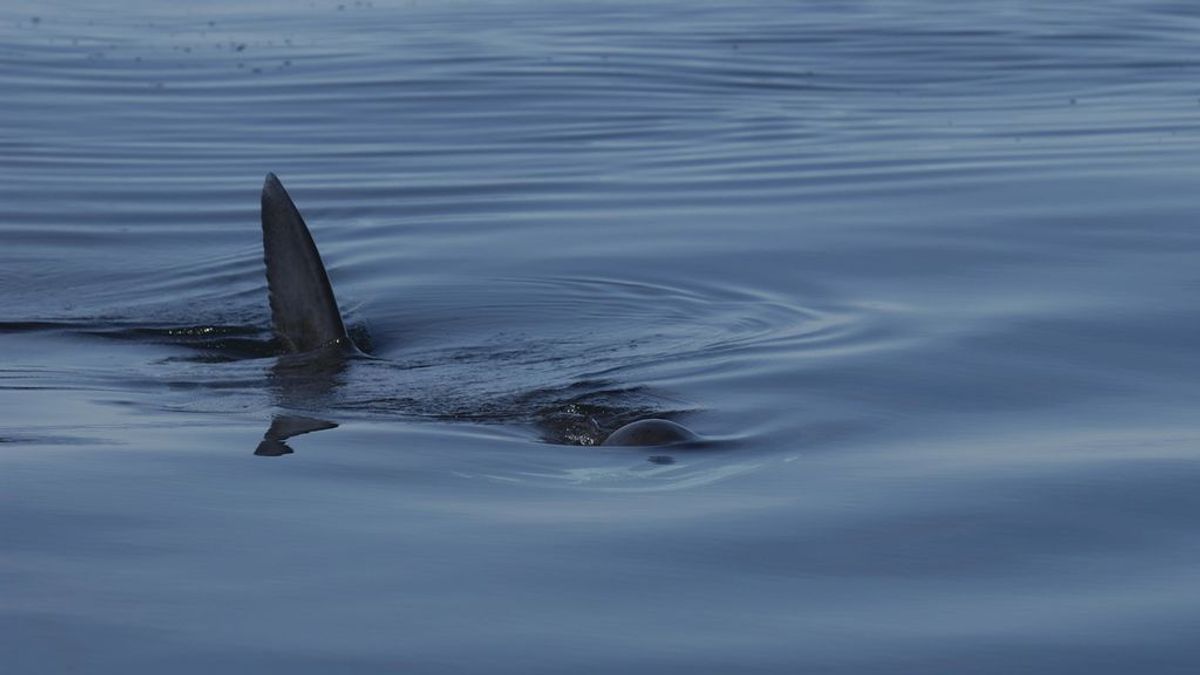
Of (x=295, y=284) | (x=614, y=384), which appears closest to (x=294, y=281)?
(x=295, y=284)

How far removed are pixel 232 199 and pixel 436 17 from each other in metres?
14.3

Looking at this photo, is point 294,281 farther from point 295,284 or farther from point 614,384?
point 614,384

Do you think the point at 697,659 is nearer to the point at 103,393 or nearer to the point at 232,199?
the point at 103,393

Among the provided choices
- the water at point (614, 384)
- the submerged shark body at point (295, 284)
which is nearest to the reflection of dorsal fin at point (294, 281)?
the submerged shark body at point (295, 284)

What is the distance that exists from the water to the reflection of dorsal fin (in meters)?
0.23

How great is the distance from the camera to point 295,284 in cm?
828

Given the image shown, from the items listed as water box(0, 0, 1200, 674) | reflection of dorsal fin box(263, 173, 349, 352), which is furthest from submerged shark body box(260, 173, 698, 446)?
water box(0, 0, 1200, 674)

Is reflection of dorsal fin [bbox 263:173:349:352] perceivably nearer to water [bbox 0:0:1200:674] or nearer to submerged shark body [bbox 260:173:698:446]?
submerged shark body [bbox 260:173:698:446]

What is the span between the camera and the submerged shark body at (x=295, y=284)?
26.5ft

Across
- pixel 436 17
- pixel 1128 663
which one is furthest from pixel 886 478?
pixel 436 17

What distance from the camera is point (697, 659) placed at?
4629mm

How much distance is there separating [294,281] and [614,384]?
4.61 feet

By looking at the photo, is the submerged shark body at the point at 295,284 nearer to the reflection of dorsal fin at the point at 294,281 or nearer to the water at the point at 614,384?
the reflection of dorsal fin at the point at 294,281

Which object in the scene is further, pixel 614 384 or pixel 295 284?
pixel 295 284
